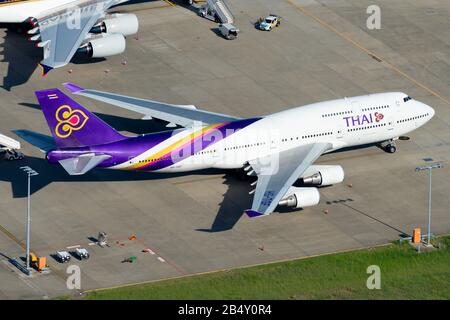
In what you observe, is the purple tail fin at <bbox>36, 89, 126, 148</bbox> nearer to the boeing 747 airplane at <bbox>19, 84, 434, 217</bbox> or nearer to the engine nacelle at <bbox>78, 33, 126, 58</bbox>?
the boeing 747 airplane at <bbox>19, 84, 434, 217</bbox>

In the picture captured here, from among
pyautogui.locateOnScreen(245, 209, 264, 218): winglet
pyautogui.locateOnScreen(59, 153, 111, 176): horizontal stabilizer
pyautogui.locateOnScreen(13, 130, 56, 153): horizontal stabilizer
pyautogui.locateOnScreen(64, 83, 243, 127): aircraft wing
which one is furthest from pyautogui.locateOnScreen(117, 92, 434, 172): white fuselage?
pyautogui.locateOnScreen(245, 209, 264, 218): winglet

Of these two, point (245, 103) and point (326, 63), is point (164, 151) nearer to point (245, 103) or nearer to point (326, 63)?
point (245, 103)

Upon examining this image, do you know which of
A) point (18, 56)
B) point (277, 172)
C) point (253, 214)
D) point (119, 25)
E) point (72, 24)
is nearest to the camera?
point (253, 214)

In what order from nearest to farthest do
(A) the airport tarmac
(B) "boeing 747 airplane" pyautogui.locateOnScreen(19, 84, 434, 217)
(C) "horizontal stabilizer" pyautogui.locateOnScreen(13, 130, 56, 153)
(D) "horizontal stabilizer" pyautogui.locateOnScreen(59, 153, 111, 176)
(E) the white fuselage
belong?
(A) the airport tarmac → (D) "horizontal stabilizer" pyautogui.locateOnScreen(59, 153, 111, 176) → (B) "boeing 747 airplane" pyautogui.locateOnScreen(19, 84, 434, 217) → (C) "horizontal stabilizer" pyautogui.locateOnScreen(13, 130, 56, 153) → (E) the white fuselage

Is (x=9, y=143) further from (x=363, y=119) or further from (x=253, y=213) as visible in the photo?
(x=363, y=119)

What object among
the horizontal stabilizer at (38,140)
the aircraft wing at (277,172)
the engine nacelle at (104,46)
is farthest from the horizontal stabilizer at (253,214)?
the engine nacelle at (104,46)

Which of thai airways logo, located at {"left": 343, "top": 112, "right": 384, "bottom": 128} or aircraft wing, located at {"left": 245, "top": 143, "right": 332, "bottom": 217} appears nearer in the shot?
aircraft wing, located at {"left": 245, "top": 143, "right": 332, "bottom": 217}

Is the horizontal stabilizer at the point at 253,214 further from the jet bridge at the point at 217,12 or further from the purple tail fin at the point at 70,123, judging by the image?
the jet bridge at the point at 217,12

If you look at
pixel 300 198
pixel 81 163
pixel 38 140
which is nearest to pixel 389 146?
pixel 300 198
